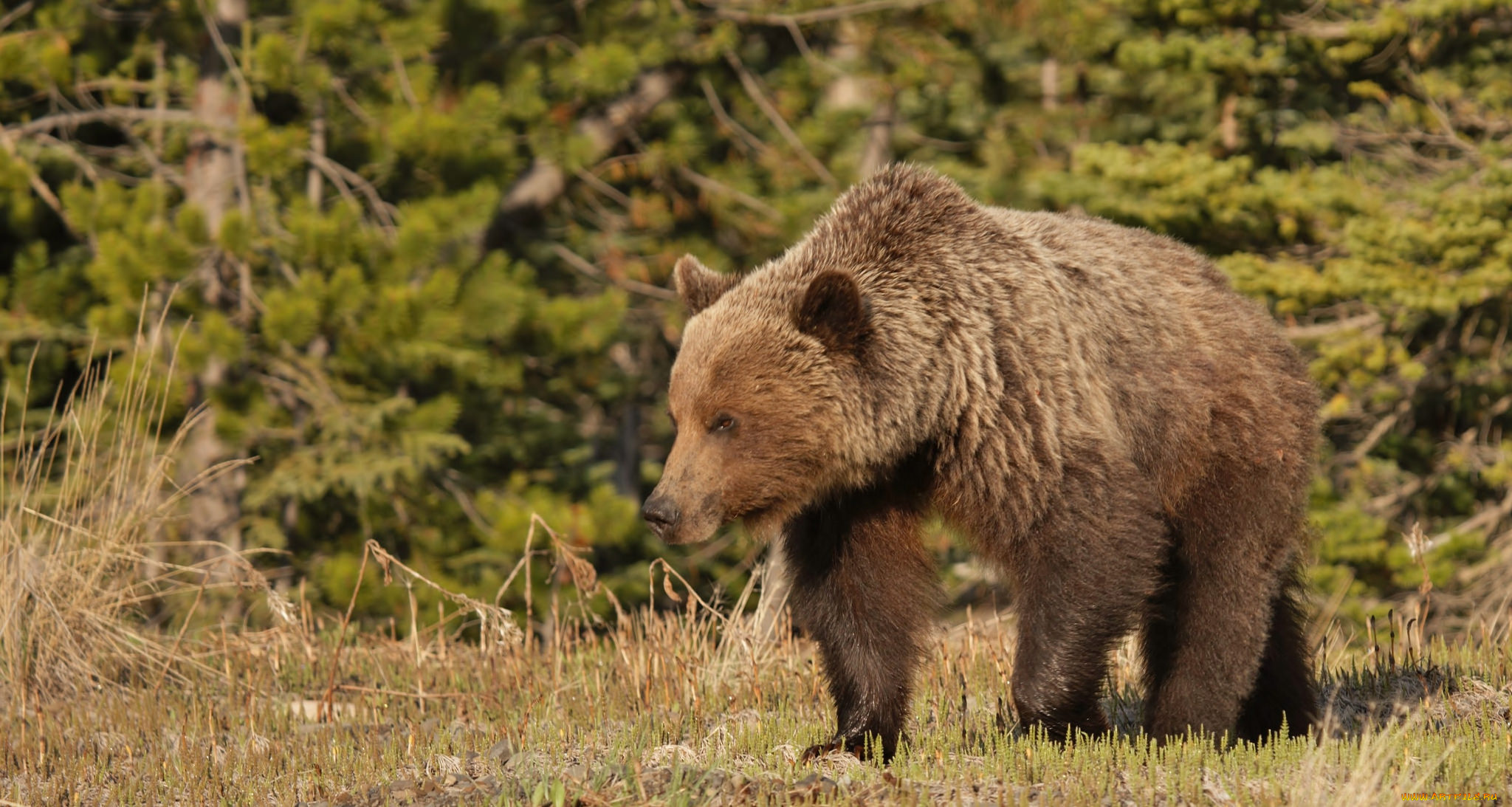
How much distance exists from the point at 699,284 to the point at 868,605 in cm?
136

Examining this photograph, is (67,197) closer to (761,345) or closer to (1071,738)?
(761,345)

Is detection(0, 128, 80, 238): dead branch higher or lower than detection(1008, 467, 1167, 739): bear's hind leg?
lower

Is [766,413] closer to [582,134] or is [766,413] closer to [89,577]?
[89,577]

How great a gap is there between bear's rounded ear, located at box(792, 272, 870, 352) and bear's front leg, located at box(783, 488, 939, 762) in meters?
0.58

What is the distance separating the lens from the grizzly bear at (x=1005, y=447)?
193 inches

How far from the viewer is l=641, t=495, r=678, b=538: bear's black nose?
4938mm

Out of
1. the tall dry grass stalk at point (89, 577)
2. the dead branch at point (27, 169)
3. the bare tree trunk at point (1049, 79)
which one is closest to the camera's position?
the tall dry grass stalk at point (89, 577)

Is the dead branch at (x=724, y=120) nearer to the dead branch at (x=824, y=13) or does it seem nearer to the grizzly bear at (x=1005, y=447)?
the dead branch at (x=824, y=13)

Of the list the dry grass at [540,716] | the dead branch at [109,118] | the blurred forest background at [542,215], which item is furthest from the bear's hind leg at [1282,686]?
the dead branch at [109,118]

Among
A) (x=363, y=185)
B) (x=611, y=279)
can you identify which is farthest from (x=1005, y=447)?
(x=611, y=279)

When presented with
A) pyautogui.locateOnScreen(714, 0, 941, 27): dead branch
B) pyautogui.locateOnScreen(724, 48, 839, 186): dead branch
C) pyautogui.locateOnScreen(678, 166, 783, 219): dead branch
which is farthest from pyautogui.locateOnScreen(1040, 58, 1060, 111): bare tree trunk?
pyautogui.locateOnScreen(678, 166, 783, 219): dead branch

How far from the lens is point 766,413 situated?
5.15 metres

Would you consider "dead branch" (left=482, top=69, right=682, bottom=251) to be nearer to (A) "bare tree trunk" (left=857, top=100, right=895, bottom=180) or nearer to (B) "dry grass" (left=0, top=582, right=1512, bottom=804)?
(A) "bare tree trunk" (left=857, top=100, right=895, bottom=180)

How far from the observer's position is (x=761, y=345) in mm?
5188
